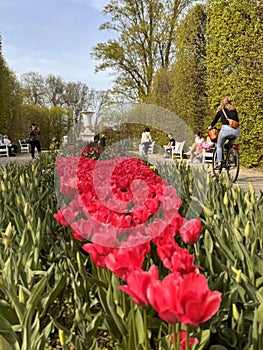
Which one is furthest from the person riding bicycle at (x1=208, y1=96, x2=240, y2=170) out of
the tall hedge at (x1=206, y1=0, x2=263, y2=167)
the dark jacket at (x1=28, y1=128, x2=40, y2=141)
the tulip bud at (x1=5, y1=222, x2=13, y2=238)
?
the dark jacket at (x1=28, y1=128, x2=40, y2=141)

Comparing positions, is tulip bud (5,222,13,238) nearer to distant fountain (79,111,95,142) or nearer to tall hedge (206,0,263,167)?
tall hedge (206,0,263,167)

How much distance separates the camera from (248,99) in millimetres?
10234

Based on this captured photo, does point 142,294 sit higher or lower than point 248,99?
lower

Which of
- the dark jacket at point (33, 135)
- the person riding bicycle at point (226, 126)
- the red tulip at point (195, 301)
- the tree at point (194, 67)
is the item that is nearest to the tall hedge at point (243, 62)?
the tree at point (194, 67)

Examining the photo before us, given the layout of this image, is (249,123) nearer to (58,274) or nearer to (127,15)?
(58,274)

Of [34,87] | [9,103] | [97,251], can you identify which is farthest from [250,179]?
[34,87]

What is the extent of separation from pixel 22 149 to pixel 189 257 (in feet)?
75.8

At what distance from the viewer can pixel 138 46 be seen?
2452cm

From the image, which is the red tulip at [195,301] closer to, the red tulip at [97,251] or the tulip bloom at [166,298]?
the tulip bloom at [166,298]

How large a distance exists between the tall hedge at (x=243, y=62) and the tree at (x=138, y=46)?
12.7 metres

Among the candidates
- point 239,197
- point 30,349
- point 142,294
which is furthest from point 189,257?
point 239,197

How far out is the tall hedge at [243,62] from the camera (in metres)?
10.1

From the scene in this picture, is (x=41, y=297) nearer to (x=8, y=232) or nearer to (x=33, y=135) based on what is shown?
(x=8, y=232)

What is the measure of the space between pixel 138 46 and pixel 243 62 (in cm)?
1507
